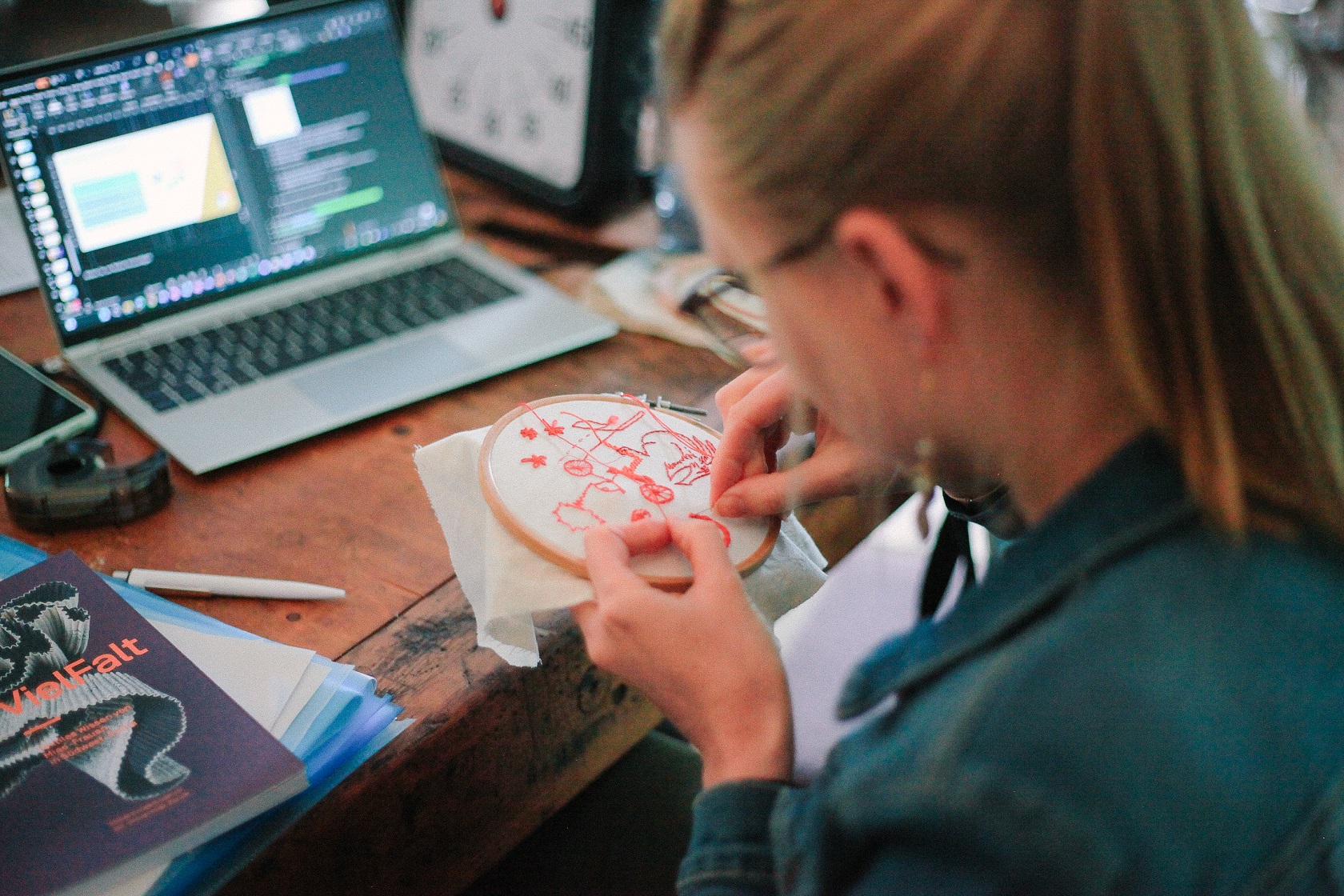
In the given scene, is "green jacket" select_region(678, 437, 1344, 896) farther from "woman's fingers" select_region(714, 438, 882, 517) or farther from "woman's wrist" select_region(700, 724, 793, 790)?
"woman's fingers" select_region(714, 438, 882, 517)

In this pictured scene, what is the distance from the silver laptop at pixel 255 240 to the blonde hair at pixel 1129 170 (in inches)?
22.3

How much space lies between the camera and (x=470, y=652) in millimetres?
660

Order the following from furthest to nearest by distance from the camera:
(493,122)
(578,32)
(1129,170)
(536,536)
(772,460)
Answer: (493,122)
(578,32)
(772,460)
(536,536)
(1129,170)

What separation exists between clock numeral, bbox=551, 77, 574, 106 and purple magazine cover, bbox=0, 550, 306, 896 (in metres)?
0.78

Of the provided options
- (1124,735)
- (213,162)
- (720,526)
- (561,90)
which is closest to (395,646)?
(720,526)

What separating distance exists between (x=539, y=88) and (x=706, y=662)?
2.85 feet

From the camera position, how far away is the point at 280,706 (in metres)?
0.58

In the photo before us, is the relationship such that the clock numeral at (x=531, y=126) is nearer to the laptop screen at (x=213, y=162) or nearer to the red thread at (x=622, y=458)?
the laptop screen at (x=213, y=162)

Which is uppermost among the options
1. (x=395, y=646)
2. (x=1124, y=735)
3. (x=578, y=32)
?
(x=578, y=32)

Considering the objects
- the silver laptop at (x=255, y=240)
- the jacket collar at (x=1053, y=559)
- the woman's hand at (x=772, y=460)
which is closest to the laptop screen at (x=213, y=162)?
the silver laptop at (x=255, y=240)

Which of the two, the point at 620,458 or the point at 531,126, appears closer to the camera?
the point at 620,458

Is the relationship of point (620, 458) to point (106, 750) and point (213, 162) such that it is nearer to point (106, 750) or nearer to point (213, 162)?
point (106, 750)

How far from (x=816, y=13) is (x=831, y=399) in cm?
18

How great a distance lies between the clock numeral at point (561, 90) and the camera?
1197 millimetres
